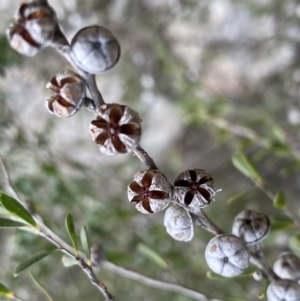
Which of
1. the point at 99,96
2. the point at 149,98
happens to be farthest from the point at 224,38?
the point at 99,96

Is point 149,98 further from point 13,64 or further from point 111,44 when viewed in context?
point 111,44

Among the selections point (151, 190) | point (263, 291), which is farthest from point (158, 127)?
point (151, 190)

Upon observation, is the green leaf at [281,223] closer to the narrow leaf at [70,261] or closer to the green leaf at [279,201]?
the green leaf at [279,201]

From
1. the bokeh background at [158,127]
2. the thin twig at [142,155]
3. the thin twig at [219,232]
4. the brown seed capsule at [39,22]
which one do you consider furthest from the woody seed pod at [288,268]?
the brown seed capsule at [39,22]

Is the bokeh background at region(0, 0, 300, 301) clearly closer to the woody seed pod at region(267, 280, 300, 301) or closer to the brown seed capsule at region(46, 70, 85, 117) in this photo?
the woody seed pod at region(267, 280, 300, 301)

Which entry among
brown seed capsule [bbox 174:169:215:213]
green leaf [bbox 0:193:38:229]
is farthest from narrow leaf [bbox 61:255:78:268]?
brown seed capsule [bbox 174:169:215:213]

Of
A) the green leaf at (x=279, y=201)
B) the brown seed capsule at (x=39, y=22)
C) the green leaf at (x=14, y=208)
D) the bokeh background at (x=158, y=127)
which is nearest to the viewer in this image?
the brown seed capsule at (x=39, y=22)
